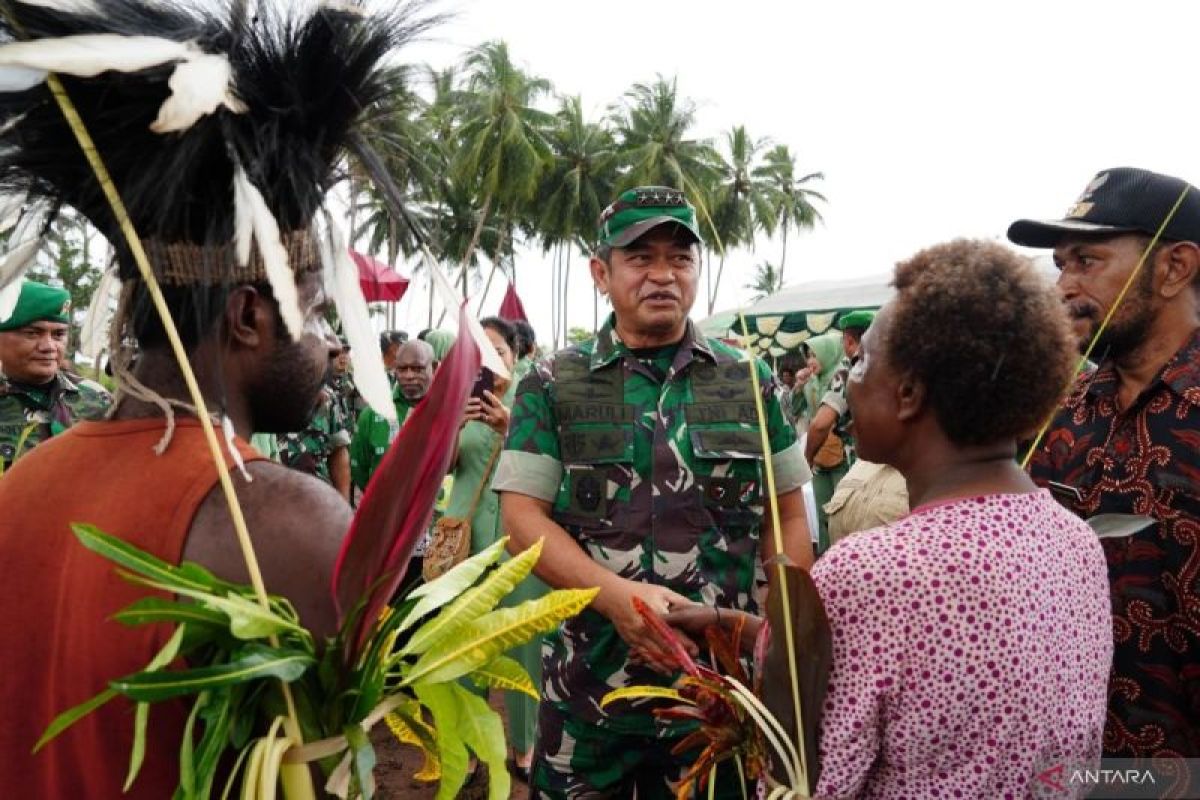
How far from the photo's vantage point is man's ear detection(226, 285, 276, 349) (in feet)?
4.41

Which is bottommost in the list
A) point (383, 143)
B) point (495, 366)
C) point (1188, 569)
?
point (1188, 569)

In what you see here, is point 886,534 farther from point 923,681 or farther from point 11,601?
point 11,601

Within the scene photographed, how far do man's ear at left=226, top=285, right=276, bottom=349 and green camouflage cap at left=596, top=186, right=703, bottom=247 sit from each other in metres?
1.51

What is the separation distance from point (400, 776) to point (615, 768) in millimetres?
2772

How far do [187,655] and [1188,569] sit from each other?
84.4 inches

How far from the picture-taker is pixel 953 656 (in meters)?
1.37

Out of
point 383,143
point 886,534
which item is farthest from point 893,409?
point 383,143

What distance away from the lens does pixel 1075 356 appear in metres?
1.53

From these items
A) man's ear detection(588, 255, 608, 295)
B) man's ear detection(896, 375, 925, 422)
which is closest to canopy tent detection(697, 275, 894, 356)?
man's ear detection(588, 255, 608, 295)

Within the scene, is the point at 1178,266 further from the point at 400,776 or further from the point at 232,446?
the point at 400,776

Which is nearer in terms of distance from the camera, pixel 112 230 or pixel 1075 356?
pixel 112 230

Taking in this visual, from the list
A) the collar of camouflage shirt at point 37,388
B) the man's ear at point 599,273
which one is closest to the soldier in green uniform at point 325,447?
the collar of camouflage shirt at point 37,388

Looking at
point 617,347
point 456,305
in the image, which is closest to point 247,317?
point 456,305

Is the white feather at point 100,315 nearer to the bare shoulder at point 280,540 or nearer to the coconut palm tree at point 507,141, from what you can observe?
the bare shoulder at point 280,540
